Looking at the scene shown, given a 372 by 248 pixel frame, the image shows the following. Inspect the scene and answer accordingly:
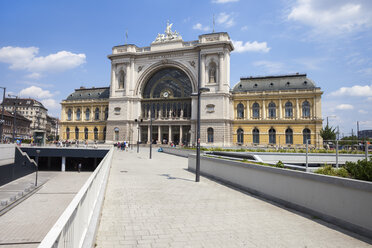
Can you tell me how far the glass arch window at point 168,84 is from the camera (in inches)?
2250

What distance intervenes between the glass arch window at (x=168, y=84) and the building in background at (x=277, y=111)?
11.9 m

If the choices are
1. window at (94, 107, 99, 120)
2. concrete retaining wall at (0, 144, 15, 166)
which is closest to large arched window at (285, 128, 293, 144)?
window at (94, 107, 99, 120)

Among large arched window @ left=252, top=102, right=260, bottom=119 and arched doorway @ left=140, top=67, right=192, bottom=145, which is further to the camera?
arched doorway @ left=140, top=67, right=192, bottom=145

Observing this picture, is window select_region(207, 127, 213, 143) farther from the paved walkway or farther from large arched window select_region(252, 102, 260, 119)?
the paved walkway

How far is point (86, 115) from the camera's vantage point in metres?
70.4

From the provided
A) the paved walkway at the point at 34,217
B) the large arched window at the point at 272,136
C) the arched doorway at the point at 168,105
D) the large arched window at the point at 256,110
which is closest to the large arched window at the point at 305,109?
the large arched window at the point at 272,136

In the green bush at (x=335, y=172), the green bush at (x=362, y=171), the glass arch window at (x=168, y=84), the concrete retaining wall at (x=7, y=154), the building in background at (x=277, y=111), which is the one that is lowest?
the concrete retaining wall at (x=7, y=154)

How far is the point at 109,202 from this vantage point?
30.2 feet

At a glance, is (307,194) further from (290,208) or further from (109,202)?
(109,202)

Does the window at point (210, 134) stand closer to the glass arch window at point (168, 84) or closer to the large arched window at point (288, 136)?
the glass arch window at point (168, 84)

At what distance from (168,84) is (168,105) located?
5366 millimetres

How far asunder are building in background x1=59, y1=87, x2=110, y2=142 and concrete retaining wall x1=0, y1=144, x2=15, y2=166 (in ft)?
88.3

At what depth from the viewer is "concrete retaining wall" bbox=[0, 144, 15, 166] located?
36.7 meters

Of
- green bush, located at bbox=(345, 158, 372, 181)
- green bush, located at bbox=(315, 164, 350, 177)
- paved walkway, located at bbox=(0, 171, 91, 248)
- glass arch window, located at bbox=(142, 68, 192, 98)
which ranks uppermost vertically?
glass arch window, located at bbox=(142, 68, 192, 98)
